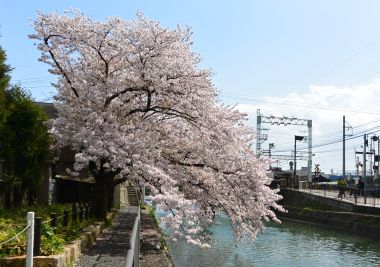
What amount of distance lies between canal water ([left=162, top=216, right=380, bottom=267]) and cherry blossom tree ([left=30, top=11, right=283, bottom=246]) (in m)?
2.91

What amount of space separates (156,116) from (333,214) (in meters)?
24.1

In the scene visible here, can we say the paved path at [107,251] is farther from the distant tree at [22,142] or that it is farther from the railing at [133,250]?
the railing at [133,250]

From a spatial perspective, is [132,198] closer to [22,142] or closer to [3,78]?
[22,142]

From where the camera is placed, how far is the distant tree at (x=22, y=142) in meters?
19.3

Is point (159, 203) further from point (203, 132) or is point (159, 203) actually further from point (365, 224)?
point (365, 224)

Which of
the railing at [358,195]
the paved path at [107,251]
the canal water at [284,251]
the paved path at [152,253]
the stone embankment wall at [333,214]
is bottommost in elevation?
the canal water at [284,251]

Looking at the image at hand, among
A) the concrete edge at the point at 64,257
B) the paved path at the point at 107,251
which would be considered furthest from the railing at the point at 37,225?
the paved path at the point at 107,251

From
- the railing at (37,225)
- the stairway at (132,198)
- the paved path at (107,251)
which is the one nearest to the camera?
the railing at (37,225)

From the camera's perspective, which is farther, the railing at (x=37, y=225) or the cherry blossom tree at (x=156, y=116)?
the cherry blossom tree at (x=156, y=116)

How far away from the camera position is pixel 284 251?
24797 mm

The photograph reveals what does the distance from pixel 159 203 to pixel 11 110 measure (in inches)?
330

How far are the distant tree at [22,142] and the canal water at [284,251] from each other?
6.86 metres

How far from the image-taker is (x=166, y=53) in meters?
→ 16.8

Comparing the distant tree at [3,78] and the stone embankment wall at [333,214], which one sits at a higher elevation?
the distant tree at [3,78]
